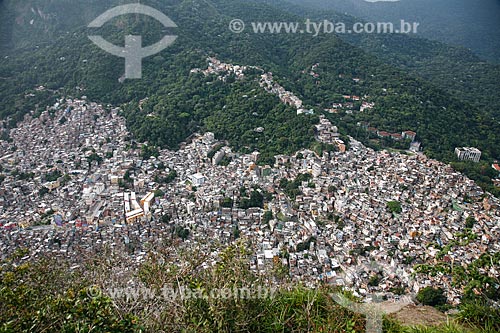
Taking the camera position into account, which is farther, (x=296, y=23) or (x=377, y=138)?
(x=296, y=23)

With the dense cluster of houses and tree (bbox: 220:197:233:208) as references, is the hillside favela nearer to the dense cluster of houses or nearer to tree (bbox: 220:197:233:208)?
the dense cluster of houses

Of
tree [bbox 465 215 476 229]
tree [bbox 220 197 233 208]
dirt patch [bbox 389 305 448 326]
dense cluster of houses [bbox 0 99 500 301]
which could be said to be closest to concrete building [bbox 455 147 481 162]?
dense cluster of houses [bbox 0 99 500 301]

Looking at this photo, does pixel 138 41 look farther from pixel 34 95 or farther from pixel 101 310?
pixel 101 310

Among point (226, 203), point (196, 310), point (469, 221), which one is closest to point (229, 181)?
point (226, 203)

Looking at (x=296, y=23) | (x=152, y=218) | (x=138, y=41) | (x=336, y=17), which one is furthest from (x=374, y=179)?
(x=336, y=17)

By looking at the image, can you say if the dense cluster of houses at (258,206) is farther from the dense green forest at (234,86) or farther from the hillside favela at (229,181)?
the dense green forest at (234,86)

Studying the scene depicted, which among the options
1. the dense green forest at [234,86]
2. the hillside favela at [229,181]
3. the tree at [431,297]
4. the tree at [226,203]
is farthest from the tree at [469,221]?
the tree at [226,203]

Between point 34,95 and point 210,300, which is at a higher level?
point 210,300
